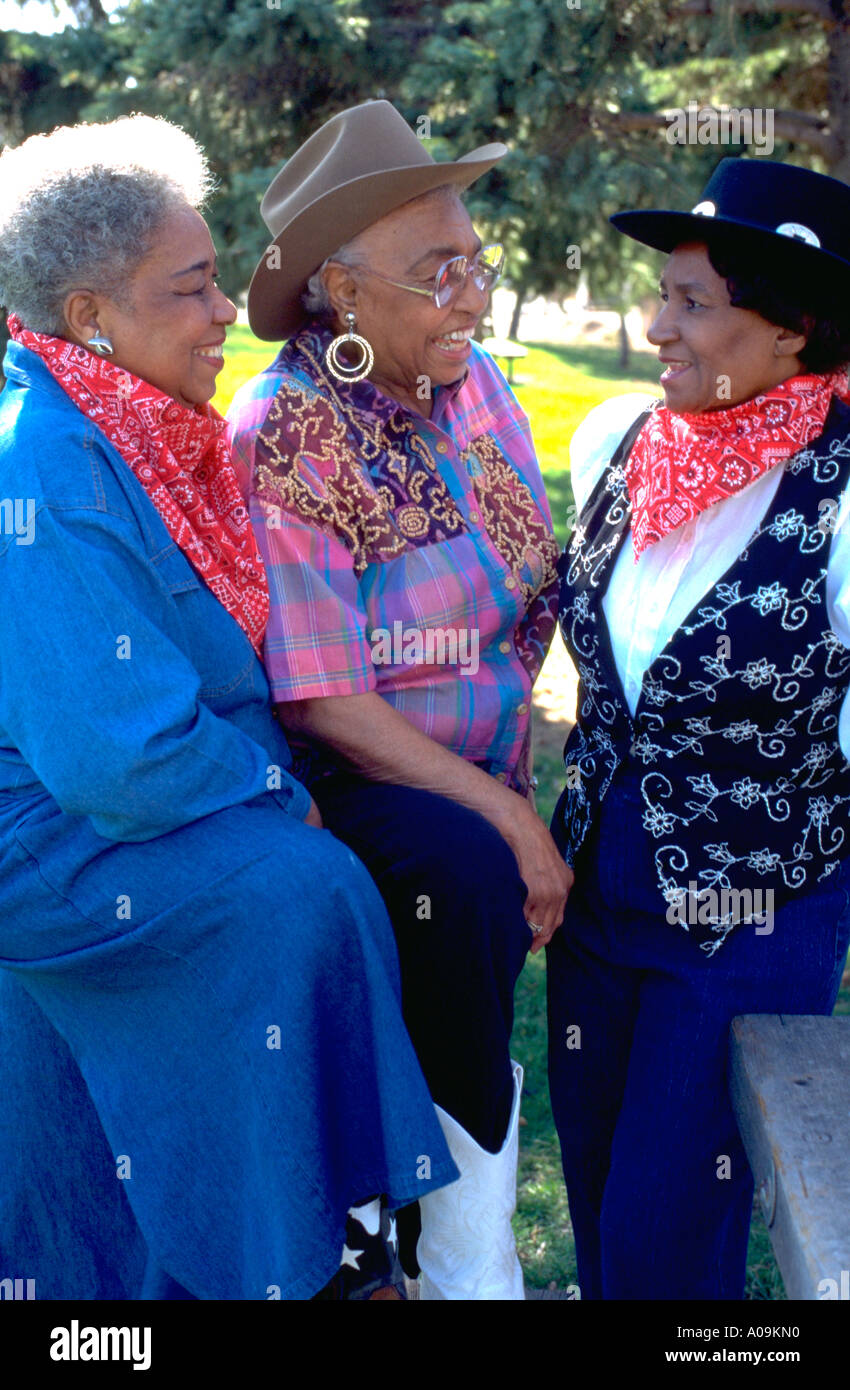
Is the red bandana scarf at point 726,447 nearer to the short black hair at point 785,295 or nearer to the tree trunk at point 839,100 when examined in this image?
the short black hair at point 785,295

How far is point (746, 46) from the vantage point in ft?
19.2

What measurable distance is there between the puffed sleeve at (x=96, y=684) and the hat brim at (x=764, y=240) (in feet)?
3.33

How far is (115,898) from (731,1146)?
118 cm

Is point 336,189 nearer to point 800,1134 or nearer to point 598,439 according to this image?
point 598,439

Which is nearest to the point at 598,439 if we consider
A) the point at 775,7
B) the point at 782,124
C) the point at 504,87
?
the point at 504,87

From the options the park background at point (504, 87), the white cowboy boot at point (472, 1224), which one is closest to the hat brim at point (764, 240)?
the white cowboy boot at point (472, 1224)

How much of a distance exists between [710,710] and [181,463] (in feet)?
3.12

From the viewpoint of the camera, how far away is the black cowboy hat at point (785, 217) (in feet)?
6.79

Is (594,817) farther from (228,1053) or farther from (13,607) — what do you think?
(13,607)

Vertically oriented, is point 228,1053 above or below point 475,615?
below

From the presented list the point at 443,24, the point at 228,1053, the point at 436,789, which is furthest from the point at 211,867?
the point at 443,24

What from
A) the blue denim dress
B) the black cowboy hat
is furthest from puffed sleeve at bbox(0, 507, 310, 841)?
the black cowboy hat

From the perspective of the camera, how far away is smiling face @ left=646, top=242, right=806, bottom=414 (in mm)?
2141

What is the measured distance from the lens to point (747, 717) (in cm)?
215
